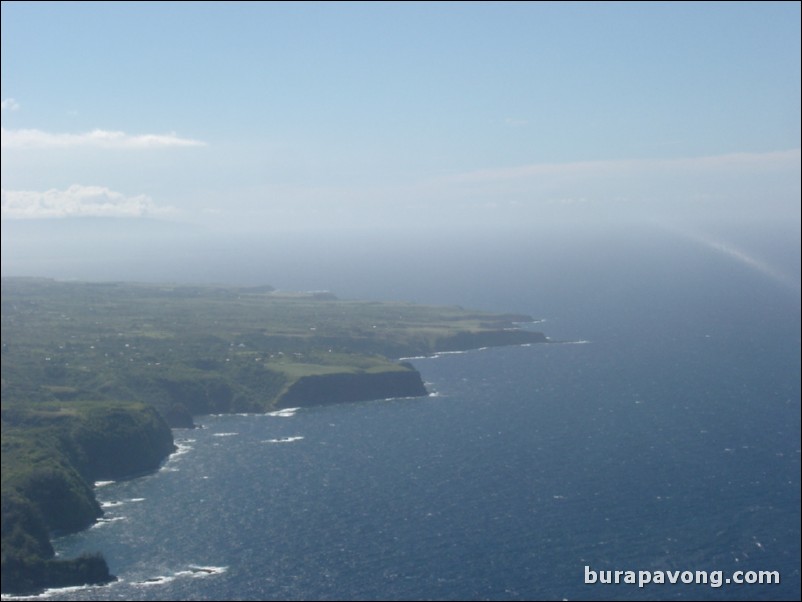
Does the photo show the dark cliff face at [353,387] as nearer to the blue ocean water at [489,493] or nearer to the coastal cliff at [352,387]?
the coastal cliff at [352,387]

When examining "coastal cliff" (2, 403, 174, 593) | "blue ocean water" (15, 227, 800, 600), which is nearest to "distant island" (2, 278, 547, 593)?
"coastal cliff" (2, 403, 174, 593)

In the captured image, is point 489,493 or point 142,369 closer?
point 489,493

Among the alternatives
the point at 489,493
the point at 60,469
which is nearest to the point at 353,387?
the point at 489,493

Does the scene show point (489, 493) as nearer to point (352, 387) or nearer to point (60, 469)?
point (60, 469)

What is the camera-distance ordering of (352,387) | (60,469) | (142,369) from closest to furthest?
(60,469)
(352,387)
(142,369)

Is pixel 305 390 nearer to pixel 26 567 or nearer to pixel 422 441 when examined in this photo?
pixel 422 441

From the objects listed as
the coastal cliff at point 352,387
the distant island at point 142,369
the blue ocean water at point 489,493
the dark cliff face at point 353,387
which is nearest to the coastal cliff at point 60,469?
the distant island at point 142,369

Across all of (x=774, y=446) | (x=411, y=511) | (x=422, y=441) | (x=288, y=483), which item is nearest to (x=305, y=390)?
(x=422, y=441)

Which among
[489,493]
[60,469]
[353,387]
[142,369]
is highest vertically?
[142,369]
